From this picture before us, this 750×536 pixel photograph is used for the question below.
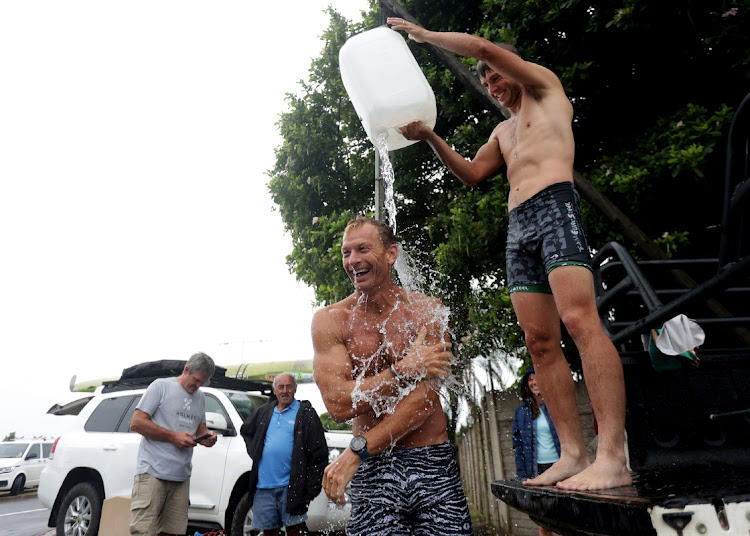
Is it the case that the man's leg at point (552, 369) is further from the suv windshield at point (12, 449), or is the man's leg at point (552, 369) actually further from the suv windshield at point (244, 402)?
the suv windshield at point (12, 449)

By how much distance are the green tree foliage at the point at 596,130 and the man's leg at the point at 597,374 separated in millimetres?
3677

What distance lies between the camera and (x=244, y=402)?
6680mm

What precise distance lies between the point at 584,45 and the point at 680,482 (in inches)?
230

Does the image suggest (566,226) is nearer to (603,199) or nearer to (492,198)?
(603,199)

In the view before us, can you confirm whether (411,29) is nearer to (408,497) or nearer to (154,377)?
(408,497)

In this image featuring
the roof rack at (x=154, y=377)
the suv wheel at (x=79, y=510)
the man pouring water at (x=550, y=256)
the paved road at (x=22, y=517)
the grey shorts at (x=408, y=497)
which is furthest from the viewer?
the paved road at (x=22, y=517)

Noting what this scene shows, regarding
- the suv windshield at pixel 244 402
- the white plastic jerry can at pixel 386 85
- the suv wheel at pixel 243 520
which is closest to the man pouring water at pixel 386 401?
the white plastic jerry can at pixel 386 85

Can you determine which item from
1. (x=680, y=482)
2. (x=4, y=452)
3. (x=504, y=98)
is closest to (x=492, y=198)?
(x=504, y=98)

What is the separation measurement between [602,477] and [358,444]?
0.86 meters

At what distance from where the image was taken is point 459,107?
6883 millimetres

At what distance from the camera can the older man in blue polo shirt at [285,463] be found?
4.42 metres

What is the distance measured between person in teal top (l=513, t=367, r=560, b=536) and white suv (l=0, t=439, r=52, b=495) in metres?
18.1

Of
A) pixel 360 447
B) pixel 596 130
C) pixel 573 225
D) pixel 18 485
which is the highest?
pixel 596 130

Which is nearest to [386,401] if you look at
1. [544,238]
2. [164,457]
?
[544,238]
